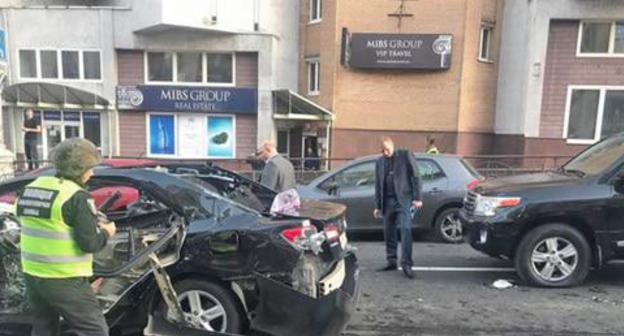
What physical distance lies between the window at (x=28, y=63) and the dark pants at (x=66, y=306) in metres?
19.3

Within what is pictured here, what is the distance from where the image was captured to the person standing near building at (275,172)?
5758mm

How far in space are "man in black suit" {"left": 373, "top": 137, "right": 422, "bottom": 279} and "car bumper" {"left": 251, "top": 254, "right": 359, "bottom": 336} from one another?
231 cm

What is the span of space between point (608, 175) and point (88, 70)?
18902 millimetres

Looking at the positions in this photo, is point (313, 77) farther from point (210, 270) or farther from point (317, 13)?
point (210, 270)

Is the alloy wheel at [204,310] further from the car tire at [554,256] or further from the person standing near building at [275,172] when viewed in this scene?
the car tire at [554,256]

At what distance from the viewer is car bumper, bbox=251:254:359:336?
3.59 meters

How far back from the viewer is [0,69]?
9180 mm

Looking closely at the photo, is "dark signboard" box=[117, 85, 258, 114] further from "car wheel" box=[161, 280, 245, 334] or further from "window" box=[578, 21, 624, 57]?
"car wheel" box=[161, 280, 245, 334]

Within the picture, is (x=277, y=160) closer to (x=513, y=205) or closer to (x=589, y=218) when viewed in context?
(x=513, y=205)

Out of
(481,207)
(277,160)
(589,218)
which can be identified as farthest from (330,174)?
(589,218)

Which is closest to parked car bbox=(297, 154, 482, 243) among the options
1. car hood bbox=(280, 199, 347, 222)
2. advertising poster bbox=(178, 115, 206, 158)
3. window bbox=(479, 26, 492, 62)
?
car hood bbox=(280, 199, 347, 222)

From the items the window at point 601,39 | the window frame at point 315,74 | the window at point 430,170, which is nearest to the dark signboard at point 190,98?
the window frame at point 315,74

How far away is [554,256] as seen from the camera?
539 centimetres

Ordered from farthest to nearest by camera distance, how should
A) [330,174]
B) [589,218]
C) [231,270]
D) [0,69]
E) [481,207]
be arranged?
[0,69] → [330,174] → [481,207] → [589,218] → [231,270]
